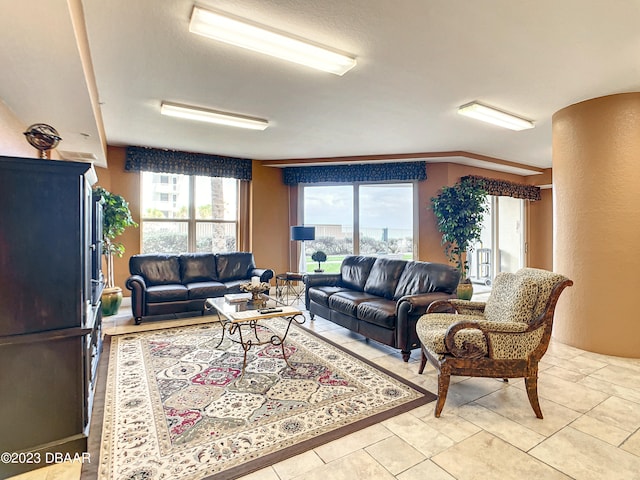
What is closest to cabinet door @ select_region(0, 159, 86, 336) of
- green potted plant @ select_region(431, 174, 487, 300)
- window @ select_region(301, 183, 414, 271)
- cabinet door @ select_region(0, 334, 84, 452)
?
cabinet door @ select_region(0, 334, 84, 452)

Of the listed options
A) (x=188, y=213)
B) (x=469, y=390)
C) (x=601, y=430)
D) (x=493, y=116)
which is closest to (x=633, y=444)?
(x=601, y=430)

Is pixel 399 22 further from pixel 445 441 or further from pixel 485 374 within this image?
pixel 445 441

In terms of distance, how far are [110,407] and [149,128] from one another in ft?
11.2

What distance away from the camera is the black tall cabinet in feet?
5.66

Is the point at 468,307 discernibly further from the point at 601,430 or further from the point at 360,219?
the point at 360,219

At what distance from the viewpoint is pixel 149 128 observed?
4.27 meters

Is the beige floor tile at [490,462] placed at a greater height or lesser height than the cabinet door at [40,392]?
lesser

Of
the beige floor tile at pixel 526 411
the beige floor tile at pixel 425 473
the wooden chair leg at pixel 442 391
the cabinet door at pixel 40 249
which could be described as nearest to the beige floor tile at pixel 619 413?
the beige floor tile at pixel 526 411

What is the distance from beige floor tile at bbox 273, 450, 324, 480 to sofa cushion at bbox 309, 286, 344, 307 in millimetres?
2348

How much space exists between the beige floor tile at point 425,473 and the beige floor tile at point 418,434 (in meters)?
0.09

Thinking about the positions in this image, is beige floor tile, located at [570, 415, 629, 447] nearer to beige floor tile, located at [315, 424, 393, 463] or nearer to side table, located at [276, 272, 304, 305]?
beige floor tile, located at [315, 424, 393, 463]

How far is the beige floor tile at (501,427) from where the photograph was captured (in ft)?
6.20

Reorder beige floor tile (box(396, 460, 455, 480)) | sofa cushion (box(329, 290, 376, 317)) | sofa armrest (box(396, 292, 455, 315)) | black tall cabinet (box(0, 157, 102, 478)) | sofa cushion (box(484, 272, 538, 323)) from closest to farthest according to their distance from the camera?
beige floor tile (box(396, 460, 455, 480)) → black tall cabinet (box(0, 157, 102, 478)) → sofa cushion (box(484, 272, 538, 323)) → sofa armrest (box(396, 292, 455, 315)) → sofa cushion (box(329, 290, 376, 317))

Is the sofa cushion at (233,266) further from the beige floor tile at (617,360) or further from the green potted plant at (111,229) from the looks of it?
the beige floor tile at (617,360)
